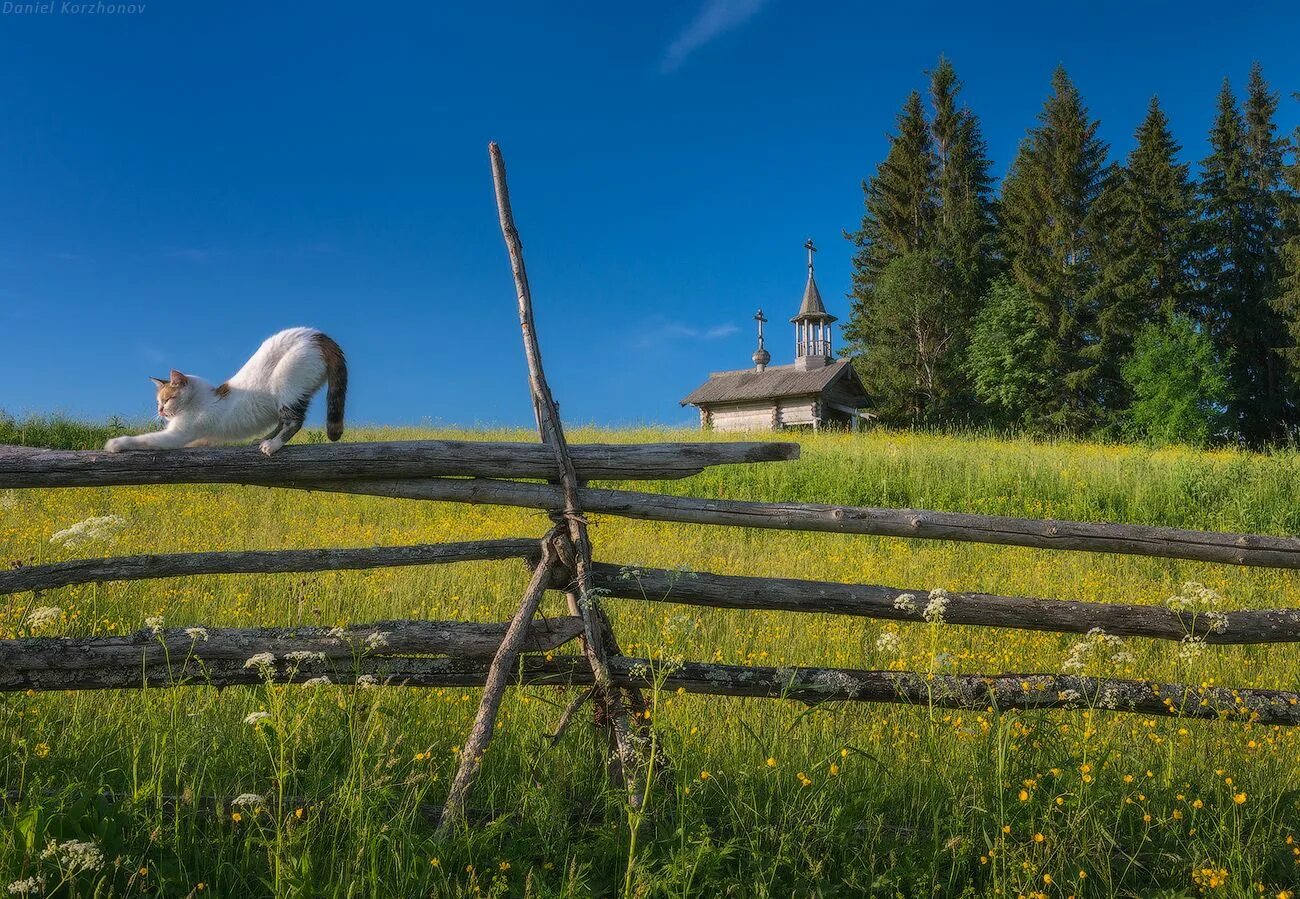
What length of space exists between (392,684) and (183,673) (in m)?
0.78

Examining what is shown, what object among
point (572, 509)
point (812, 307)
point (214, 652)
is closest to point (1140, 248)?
Result: point (812, 307)

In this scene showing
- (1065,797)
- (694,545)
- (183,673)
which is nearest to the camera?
(1065,797)

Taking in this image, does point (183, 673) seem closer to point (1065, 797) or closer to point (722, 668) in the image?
point (722, 668)

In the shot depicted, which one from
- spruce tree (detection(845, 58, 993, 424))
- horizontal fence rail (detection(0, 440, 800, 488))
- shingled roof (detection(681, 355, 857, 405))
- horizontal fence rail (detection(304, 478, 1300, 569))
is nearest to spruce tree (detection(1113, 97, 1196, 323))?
spruce tree (detection(845, 58, 993, 424))

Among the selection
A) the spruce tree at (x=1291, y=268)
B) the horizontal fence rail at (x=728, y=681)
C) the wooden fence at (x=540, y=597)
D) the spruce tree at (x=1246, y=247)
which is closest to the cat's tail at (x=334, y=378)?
the wooden fence at (x=540, y=597)

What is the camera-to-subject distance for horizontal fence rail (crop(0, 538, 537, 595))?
11.5ft

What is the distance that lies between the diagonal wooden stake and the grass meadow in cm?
10

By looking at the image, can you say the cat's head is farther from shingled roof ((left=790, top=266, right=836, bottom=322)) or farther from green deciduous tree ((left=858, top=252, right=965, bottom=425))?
shingled roof ((left=790, top=266, right=836, bottom=322))

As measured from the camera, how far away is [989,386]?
3472cm

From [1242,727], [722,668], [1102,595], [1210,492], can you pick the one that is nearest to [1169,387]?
[1210,492]

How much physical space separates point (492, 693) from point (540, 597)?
45 centimetres

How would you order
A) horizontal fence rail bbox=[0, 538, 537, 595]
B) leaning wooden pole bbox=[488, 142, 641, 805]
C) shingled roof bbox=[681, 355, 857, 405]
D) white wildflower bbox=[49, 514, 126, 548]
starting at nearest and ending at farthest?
leaning wooden pole bbox=[488, 142, 641, 805] < white wildflower bbox=[49, 514, 126, 548] < horizontal fence rail bbox=[0, 538, 537, 595] < shingled roof bbox=[681, 355, 857, 405]

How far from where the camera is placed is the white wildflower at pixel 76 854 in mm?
1688

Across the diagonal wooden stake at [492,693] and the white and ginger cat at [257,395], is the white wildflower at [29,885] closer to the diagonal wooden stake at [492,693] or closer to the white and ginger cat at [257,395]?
the diagonal wooden stake at [492,693]
